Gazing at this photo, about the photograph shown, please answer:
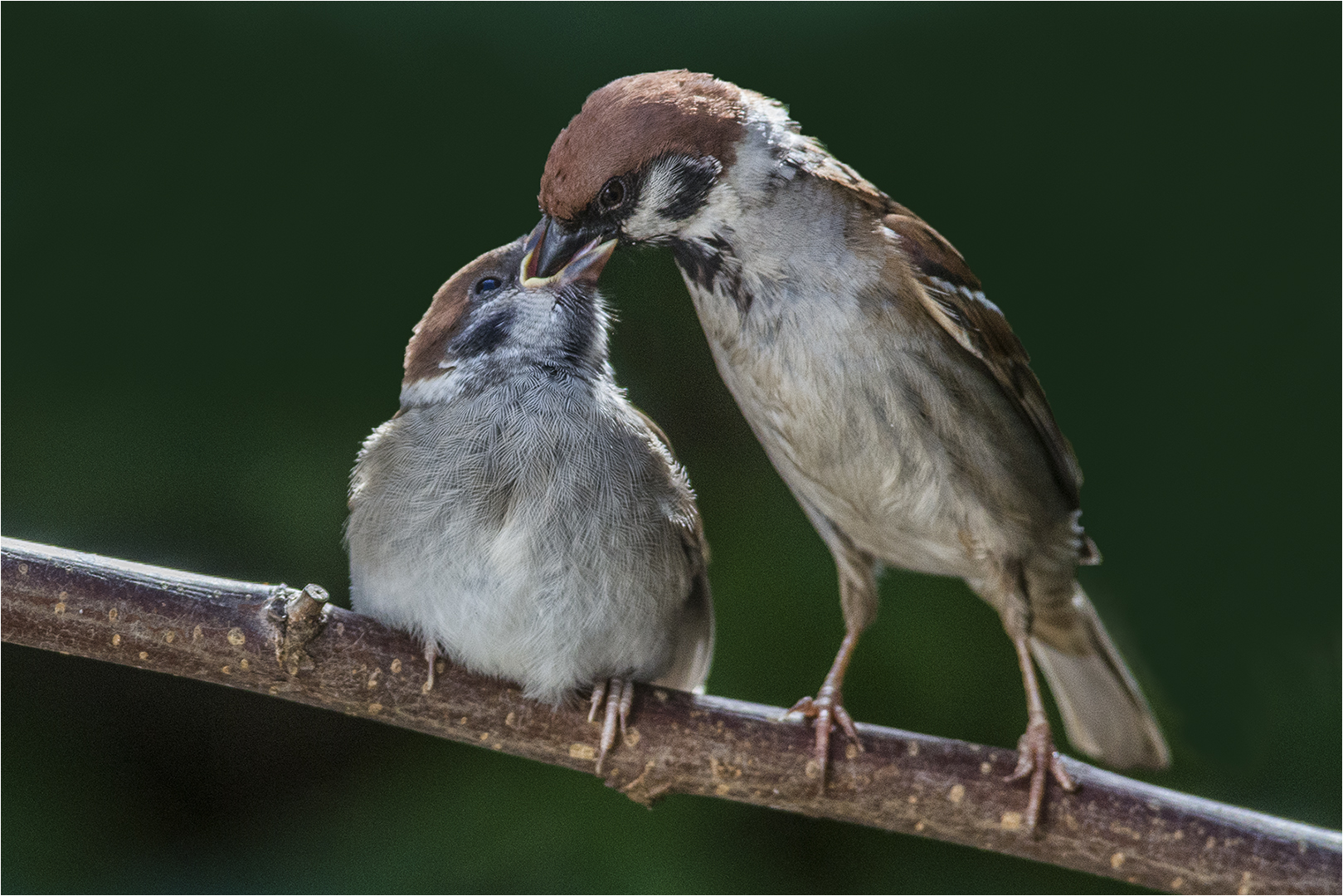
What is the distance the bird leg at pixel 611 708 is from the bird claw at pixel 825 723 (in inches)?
10.1

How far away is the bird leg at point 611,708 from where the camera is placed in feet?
5.10

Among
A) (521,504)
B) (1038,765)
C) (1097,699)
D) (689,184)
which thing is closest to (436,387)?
(521,504)

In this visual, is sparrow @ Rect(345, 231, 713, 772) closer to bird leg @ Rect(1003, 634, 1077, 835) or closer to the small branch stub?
the small branch stub

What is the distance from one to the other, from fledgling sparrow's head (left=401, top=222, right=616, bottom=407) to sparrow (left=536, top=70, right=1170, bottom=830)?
0.16 meters

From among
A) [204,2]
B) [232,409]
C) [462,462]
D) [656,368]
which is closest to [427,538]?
[462,462]

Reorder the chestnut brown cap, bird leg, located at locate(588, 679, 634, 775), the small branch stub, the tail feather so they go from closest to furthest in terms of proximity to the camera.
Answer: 1. the chestnut brown cap
2. the small branch stub
3. bird leg, located at locate(588, 679, 634, 775)
4. the tail feather

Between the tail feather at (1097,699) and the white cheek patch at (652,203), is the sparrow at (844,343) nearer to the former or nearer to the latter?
the white cheek patch at (652,203)

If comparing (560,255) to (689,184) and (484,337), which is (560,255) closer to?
(689,184)

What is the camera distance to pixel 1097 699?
81.7 inches

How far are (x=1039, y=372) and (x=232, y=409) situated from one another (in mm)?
1647

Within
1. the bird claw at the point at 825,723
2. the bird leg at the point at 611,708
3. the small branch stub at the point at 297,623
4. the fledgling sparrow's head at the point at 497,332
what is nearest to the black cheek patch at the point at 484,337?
the fledgling sparrow's head at the point at 497,332

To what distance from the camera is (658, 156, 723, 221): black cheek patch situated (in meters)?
1.31

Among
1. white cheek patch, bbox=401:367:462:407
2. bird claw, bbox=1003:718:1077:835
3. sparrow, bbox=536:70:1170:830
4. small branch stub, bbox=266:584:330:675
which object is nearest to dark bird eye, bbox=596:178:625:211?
sparrow, bbox=536:70:1170:830

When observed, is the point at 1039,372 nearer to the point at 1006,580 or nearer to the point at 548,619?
the point at 1006,580
